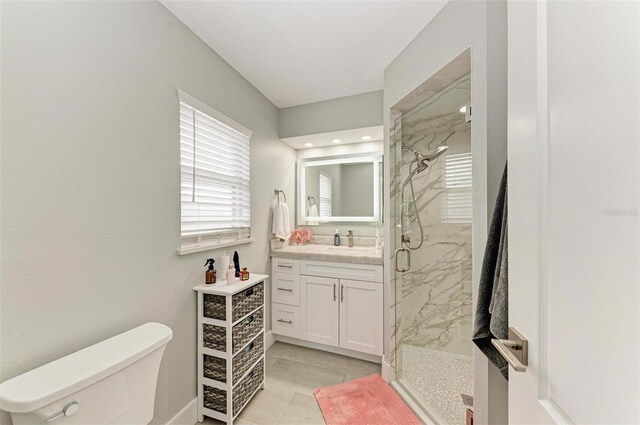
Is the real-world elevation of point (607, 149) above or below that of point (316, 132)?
below

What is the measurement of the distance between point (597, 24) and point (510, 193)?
36 centimetres

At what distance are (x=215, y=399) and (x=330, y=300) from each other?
114 cm

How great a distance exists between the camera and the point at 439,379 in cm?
195

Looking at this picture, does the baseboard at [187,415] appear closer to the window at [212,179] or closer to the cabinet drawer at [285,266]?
the window at [212,179]

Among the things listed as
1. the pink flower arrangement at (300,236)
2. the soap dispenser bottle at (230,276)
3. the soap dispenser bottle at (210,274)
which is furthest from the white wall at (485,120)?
the pink flower arrangement at (300,236)

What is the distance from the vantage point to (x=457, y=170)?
216 centimetres

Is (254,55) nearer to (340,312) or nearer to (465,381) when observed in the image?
(340,312)

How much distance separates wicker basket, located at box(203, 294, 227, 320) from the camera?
A: 1598mm

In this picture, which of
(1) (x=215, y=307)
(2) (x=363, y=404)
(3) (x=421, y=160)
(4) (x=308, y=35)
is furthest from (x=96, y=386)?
(3) (x=421, y=160)

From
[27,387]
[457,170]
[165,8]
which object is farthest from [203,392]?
[457,170]

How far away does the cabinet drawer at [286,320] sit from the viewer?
8.11ft

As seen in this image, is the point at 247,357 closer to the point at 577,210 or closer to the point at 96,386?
the point at 96,386

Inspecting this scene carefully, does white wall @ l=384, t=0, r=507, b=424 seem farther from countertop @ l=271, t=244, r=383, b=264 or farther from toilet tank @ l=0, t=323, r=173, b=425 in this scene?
toilet tank @ l=0, t=323, r=173, b=425

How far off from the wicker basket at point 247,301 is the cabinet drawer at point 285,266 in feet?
2.00
